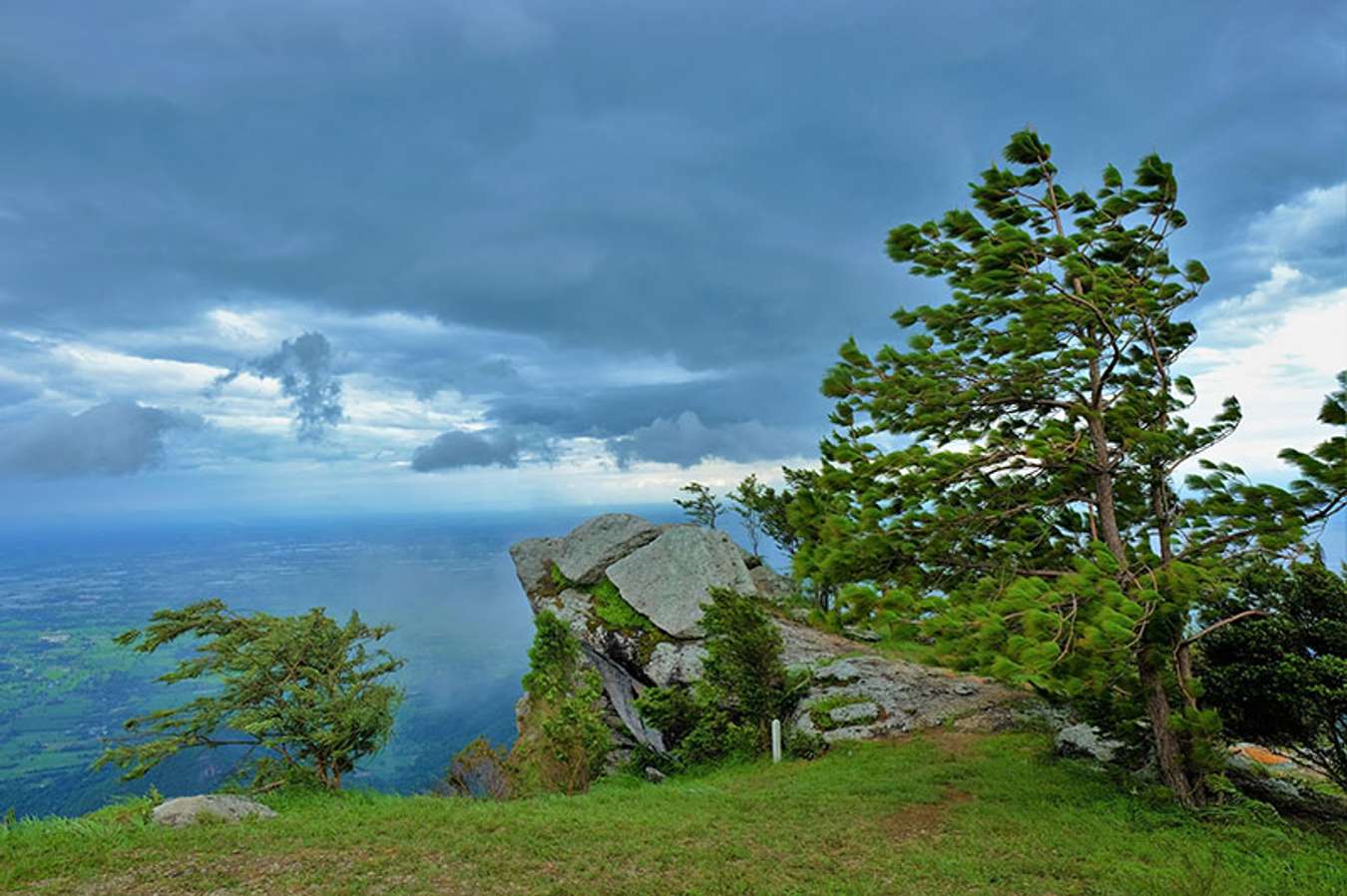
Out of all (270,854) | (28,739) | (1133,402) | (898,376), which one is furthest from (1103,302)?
(28,739)

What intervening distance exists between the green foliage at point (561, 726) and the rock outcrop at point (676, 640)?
4.63ft

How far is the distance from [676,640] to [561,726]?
5115mm

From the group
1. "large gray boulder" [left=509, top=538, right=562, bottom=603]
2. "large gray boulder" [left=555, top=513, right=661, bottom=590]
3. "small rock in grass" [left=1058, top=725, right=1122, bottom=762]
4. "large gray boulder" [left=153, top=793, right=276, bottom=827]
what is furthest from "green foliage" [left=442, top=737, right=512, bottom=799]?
"small rock in grass" [left=1058, top=725, right=1122, bottom=762]

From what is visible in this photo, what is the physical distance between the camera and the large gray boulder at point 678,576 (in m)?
18.4

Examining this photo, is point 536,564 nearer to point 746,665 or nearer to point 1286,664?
point 746,665

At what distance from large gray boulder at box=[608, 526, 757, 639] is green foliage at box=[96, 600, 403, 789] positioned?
7.49m

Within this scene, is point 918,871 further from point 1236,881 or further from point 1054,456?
point 1054,456

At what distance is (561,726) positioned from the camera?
13.6 metres

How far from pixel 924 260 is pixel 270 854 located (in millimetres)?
11808

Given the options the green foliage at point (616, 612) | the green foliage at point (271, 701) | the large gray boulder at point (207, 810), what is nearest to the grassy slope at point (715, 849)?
the large gray boulder at point (207, 810)

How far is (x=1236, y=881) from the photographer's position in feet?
21.2

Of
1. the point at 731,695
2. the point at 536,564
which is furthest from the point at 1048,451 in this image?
the point at 536,564

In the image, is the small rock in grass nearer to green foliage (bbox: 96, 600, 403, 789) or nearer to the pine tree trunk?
the pine tree trunk

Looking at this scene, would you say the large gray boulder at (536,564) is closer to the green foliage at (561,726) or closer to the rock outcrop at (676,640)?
the rock outcrop at (676,640)
